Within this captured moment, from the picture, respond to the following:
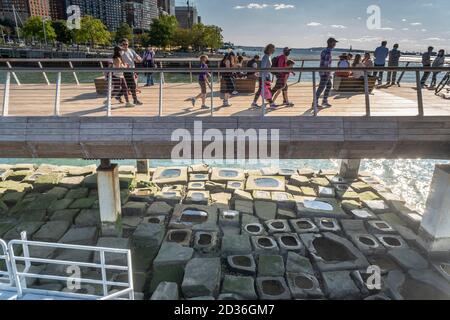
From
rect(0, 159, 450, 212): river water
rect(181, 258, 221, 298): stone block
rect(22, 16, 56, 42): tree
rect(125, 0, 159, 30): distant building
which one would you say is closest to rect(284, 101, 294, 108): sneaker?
rect(181, 258, 221, 298): stone block

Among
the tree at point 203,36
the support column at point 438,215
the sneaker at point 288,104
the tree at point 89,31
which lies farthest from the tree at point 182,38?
the support column at point 438,215

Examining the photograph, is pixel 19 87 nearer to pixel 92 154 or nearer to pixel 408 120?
pixel 92 154

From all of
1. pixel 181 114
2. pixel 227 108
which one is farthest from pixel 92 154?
pixel 227 108

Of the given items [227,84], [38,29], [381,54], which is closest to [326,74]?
[227,84]

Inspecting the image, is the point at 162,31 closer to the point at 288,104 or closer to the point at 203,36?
the point at 203,36

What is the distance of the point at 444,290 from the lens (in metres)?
7.86

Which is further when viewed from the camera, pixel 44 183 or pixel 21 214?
pixel 44 183

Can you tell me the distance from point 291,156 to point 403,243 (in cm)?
495

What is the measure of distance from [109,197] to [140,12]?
175023 mm

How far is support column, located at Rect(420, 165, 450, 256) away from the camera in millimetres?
8586

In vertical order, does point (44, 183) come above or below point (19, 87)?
below

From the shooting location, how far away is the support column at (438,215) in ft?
28.2

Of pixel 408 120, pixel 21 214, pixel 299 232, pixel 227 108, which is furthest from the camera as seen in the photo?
pixel 21 214

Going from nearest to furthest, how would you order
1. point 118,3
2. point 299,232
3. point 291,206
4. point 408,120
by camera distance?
point 408,120
point 299,232
point 291,206
point 118,3
